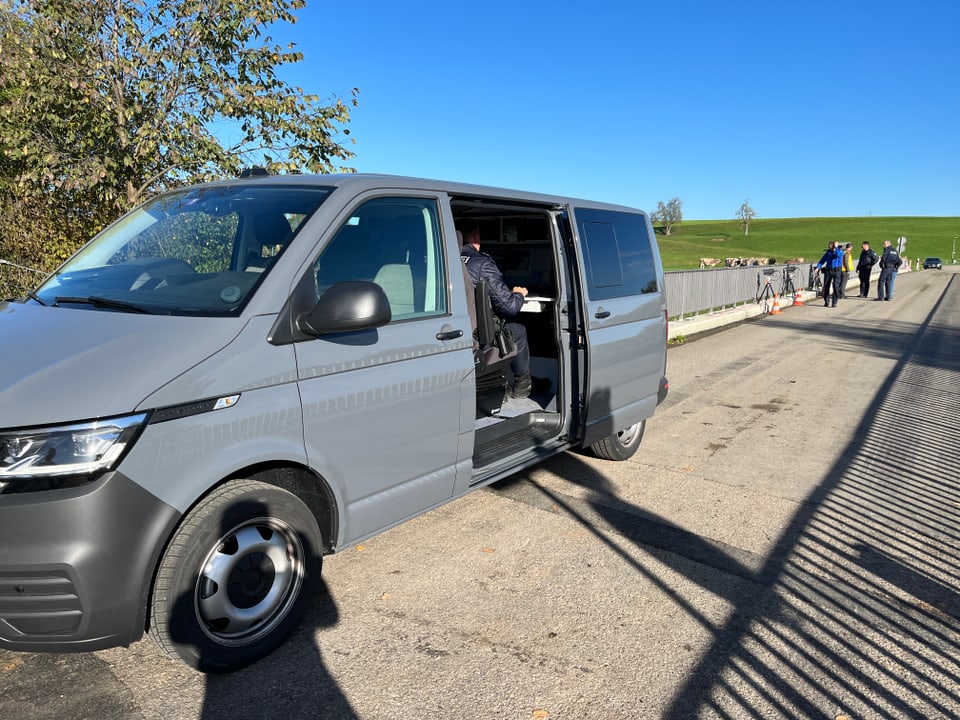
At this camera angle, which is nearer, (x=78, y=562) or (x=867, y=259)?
(x=78, y=562)

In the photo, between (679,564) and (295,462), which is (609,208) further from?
(295,462)

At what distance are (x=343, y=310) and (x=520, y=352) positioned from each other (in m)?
2.87

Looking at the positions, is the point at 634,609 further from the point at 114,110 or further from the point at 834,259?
the point at 834,259

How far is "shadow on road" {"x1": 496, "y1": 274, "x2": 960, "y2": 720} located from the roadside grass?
191 feet

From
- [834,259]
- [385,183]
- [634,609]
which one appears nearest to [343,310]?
[385,183]

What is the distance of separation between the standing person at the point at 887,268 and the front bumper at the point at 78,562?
27.0m

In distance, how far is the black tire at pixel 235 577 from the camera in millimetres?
2518

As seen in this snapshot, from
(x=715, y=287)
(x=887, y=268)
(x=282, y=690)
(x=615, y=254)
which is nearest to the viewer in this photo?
(x=282, y=690)

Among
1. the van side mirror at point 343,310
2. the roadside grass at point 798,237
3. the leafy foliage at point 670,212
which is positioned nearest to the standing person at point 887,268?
the van side mirror at point 343,310

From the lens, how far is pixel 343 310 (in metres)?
2.79

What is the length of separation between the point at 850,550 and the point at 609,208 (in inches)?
116

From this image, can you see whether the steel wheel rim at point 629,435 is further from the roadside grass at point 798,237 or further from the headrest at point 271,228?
the roadside grass at point 798,237

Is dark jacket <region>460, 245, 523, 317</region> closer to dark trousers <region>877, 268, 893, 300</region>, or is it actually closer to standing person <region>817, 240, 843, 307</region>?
standing person <region>817, 240, 843, 307</region>

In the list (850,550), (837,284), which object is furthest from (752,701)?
(837,284)
